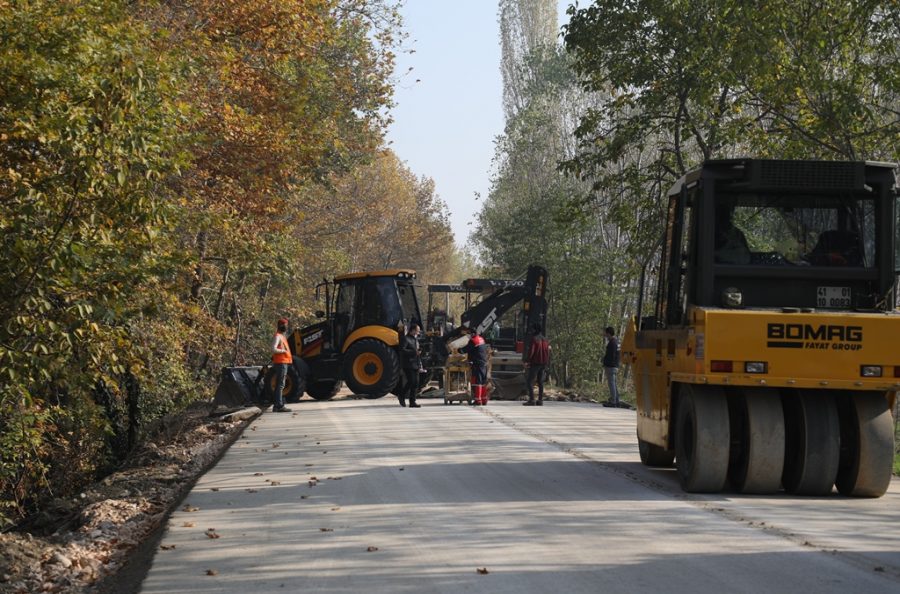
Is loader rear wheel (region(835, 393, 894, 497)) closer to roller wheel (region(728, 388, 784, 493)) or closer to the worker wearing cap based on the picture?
roller wheel (region(728, 388, 784, 493))

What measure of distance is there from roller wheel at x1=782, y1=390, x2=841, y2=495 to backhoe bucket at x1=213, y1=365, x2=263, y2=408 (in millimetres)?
20079

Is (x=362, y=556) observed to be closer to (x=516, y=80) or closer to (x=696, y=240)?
(x=696, y=240)

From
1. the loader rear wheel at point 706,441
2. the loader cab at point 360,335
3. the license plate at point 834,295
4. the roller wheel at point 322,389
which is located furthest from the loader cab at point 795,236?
the roller wheel at point 322,389

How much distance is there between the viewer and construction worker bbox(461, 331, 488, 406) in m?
30.2

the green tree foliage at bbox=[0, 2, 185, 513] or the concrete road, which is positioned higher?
the green tree foliage at bbox=[0, 2, 185, 513]

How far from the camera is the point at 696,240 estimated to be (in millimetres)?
13828

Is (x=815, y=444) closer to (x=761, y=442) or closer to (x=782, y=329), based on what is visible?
(x=761, y=442)

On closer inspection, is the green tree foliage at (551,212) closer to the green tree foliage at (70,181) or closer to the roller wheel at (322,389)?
the roller wheel at (322,389)

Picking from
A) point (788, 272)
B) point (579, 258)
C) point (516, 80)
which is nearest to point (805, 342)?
point (788, 272)

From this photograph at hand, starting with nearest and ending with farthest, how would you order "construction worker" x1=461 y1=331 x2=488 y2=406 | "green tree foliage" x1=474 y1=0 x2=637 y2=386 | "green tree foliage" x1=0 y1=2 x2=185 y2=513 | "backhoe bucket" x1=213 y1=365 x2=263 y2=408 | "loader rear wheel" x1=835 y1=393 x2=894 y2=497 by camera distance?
"loader rear wheel" x1=835 y1=393 x2=894 y2=497 → "green tree foliage" x1=0 y1=2 x2=185 y2=513 → "construction worker" x1=461 y1=331 x2=488 y2=406 → "backhoe bucket" x1=213 y1=365 x2=263 y2=408 → "green tree foliage" x1=474 y1=0 x2=637 y2=386

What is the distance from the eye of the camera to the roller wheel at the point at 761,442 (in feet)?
42.5

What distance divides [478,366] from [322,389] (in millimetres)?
5996

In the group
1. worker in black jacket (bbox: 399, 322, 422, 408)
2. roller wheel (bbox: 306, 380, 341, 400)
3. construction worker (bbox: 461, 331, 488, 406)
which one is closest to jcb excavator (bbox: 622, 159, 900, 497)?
worker in black jacket (bbox: 399, 322, 422, 408)

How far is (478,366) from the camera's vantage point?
30312mm
